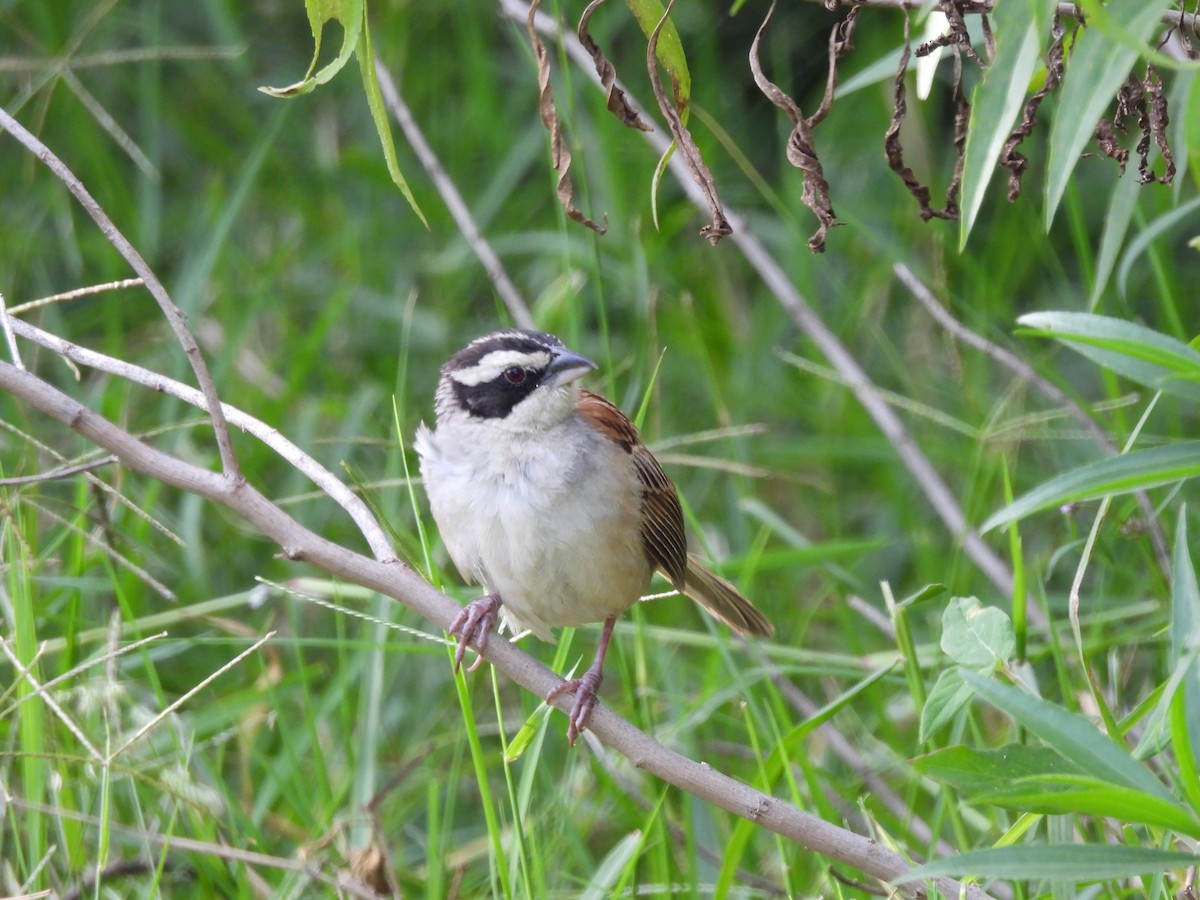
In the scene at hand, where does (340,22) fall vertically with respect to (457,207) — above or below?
above

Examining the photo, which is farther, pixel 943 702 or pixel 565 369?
pixel 565 369

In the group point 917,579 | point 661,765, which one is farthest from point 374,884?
point 917,579

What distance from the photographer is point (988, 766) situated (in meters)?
1.96

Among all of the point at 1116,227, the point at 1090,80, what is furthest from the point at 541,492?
the point at 1090,80

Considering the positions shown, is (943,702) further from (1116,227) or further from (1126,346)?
(1116,227)

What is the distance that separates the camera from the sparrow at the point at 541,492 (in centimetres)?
323

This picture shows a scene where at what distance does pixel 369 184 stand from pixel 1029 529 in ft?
9.95

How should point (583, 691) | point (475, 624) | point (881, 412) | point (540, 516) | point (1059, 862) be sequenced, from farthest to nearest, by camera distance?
point (881, 412) < point (540, 516) < point (583, 691) < point (475, 624) < point (1059, 862)

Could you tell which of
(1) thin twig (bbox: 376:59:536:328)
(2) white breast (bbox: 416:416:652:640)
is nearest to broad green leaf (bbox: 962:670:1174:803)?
(2) white breast (bbox: 416:416:652:640)

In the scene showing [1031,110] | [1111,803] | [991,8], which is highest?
[991,8]

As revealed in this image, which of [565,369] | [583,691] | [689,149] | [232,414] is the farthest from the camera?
[565,369]

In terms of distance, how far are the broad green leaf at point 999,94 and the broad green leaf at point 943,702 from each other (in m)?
0.76

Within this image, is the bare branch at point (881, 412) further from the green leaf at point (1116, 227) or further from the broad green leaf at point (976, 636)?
the broad green leaf at point (976, 636)

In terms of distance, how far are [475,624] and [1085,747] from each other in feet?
4.42
